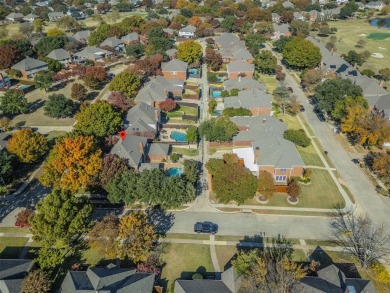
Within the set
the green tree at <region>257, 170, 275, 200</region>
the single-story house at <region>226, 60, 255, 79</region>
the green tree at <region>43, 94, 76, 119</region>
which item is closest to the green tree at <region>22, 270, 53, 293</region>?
the green tree at <region>257, 170, 275, 200</region>

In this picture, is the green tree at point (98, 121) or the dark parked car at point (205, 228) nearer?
the dark parked car at point (205, 228)

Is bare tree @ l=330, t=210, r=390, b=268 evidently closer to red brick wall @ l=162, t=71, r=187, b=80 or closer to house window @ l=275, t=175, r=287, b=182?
house window @ l=275, t=175, r=287, b=182

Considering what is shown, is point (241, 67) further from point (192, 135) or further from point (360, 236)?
point (360, 236)

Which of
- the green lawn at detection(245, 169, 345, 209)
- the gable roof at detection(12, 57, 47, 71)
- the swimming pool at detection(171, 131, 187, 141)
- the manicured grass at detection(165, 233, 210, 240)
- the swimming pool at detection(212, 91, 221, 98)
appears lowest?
the green lawn at detection(245, 169, 345, 209)

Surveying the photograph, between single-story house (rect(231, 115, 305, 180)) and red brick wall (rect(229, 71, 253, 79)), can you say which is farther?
red brick wall (rect(229, 71, 253, 79))

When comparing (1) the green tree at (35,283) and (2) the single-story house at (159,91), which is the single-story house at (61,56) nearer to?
(2) the single-story house at (159,91)

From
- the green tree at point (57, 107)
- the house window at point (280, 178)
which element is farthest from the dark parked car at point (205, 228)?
the green tree at point (57, 107)

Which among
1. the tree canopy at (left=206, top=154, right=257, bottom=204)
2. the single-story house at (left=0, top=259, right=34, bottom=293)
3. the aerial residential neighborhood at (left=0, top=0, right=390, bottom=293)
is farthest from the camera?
the tree canopy at (left=206, top=154, right=257, bottom=204)
